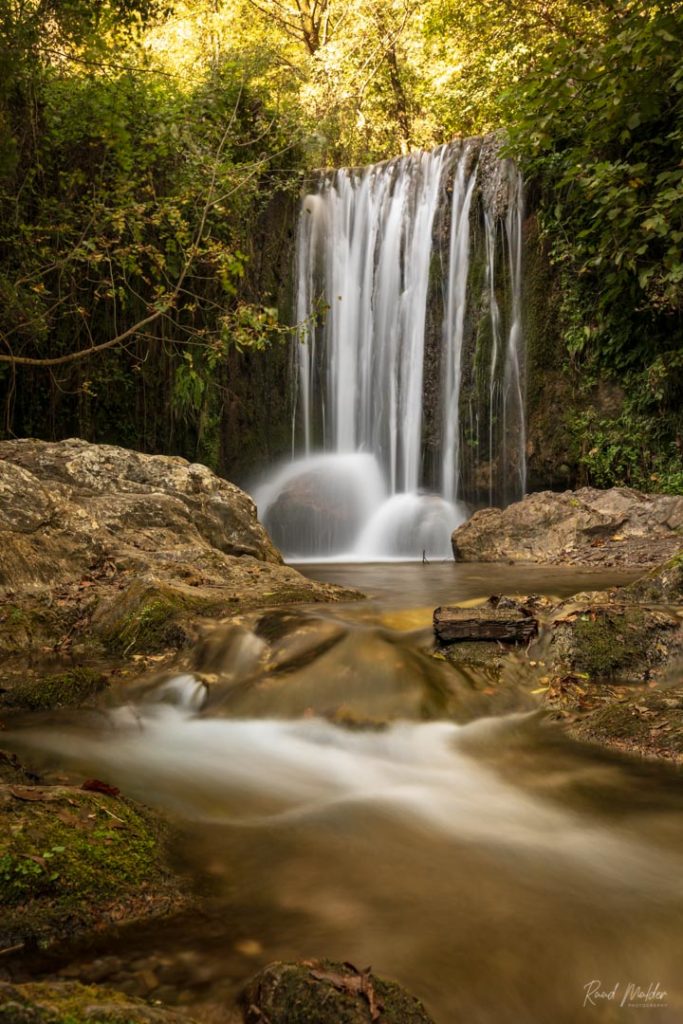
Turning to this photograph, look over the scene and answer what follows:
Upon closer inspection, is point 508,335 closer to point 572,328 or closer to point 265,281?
point 572,328

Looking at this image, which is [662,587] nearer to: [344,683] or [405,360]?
[344,683]

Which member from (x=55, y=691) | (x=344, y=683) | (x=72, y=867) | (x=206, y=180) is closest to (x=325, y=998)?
(x=72, y=867)

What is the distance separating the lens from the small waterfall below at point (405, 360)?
12.4m

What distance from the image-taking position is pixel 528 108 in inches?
432

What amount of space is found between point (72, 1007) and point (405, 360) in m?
13.0

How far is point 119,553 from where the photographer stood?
591 cm

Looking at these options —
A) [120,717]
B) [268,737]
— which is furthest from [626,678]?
[120,717]

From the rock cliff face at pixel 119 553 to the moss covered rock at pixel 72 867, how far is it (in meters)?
2.29

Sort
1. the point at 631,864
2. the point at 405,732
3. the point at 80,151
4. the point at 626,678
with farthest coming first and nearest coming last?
the point at 80,151 → the point at 626,678 → the point at 405,732 → the point at 631,864

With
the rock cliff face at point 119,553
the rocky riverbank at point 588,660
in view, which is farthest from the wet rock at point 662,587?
the rock cliff face at point 119,553

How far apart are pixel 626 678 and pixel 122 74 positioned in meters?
10.0

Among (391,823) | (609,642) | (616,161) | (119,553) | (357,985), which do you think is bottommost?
(391,823)

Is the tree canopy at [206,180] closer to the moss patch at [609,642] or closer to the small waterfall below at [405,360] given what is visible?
the small waterfall below at [405,360]

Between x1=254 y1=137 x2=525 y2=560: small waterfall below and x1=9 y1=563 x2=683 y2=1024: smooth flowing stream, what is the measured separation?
717 cm
